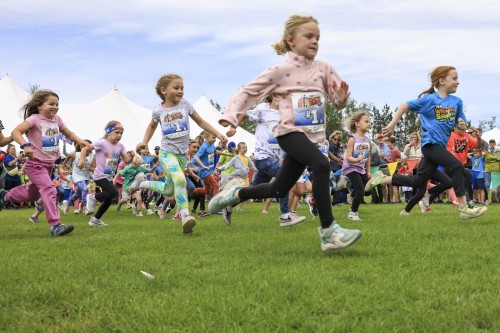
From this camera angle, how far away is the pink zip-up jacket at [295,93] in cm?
559

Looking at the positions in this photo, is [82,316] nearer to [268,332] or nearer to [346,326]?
[268,332]

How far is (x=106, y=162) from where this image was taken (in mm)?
11047

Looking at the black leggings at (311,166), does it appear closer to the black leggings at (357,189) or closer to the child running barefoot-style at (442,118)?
the child running barefoot-style at (442,118)

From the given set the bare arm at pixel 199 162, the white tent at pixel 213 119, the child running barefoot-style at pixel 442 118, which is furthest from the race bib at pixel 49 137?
the white tent at pixel 213 119

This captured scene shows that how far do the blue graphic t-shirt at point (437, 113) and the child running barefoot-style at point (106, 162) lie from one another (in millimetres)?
5287

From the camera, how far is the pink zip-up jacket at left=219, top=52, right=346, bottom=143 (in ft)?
18.4

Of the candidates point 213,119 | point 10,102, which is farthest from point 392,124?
point 213,119

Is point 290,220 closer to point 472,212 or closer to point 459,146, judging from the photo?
point 472,212

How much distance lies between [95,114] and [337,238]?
27.0m

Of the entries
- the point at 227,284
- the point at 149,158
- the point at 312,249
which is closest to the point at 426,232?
the point at 312,249

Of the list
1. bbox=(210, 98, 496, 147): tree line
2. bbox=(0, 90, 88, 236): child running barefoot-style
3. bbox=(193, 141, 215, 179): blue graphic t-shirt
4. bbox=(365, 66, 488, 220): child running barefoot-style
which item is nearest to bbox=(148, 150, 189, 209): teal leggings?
bbox=(0, 90, 88, 236): child running barefoot-style

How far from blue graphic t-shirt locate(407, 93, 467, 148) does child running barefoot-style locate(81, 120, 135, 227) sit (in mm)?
5287

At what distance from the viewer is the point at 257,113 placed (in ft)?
33.1

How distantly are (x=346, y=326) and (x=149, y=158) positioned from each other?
568 inches
